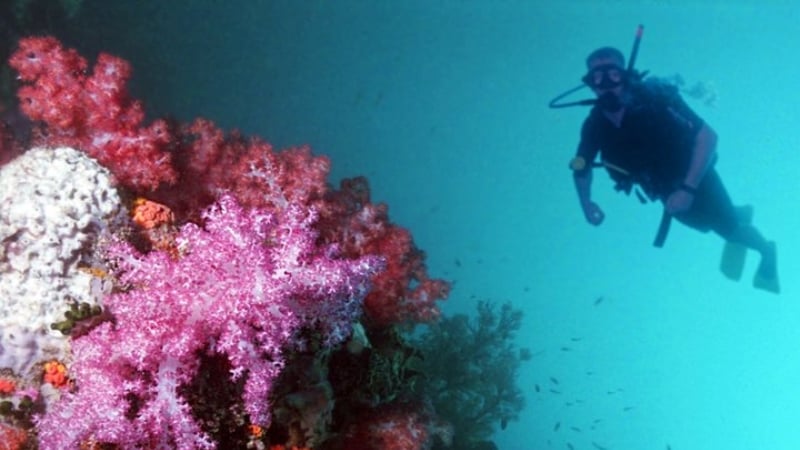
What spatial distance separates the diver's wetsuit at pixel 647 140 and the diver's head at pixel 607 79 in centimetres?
19

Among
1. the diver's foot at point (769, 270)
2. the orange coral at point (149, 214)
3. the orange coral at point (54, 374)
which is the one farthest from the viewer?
the diver's foot at point (769, 270)

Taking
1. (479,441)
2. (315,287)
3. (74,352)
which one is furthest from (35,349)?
(479,441)

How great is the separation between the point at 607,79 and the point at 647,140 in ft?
4.23

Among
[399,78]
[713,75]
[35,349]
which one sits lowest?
[35,349]

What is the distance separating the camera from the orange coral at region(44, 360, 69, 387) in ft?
11.4

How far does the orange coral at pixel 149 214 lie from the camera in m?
3.77

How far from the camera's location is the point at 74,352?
3.22 metres

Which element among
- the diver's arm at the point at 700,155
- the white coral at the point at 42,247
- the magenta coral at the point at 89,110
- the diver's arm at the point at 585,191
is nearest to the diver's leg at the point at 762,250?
the diver's arm at the point at 700,155

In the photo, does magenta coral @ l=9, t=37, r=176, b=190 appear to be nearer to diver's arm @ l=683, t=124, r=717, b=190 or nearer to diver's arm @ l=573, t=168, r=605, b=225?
diver's arm @ l=573, t=168, r=605, b=225

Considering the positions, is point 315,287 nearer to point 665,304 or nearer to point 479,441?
point 479,441

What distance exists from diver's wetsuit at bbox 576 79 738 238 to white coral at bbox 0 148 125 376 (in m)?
8.62

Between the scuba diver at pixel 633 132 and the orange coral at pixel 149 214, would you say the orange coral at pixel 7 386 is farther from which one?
the scuba diver at pixel 633 132

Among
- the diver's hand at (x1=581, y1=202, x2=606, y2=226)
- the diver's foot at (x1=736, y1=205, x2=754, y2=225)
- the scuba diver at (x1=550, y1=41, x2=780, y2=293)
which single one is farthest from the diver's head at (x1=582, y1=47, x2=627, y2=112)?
the diver's foot at (x1=736, y1=205, x2=754, y2=225)

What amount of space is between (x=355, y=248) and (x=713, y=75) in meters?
99.8
